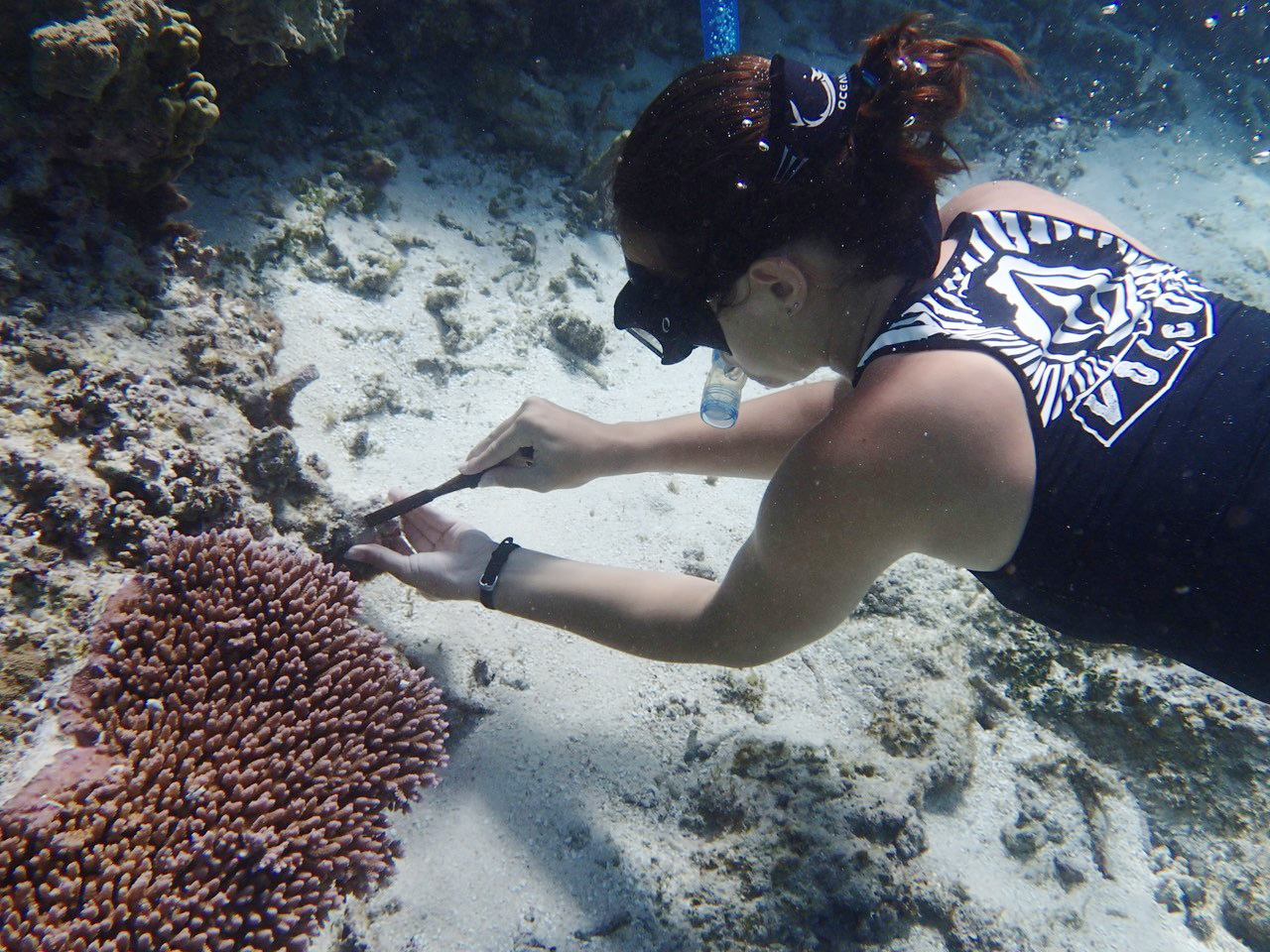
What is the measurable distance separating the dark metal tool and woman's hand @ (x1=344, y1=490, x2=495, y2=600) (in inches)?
3.7

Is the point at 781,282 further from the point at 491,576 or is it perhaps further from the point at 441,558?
the point at 441,558

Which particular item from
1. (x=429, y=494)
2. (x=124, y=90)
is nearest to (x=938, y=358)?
(x=429, y=494)

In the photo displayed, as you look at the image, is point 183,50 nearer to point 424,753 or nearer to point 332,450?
point 332,450

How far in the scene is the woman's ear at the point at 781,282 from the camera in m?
1.51

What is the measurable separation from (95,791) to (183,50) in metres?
2.76

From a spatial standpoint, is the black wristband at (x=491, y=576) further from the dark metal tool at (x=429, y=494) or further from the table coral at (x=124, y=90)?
the table coral at (x=124, y=90)

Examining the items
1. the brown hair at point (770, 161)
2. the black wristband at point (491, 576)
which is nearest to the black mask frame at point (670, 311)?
the brown hair at point (770, 161)

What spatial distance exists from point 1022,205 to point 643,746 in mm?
2125

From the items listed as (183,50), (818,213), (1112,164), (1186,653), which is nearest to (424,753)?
(818,213)

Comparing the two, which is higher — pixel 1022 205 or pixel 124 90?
pixel 1022 205

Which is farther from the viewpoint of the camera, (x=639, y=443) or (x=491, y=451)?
(x=639, y=443)

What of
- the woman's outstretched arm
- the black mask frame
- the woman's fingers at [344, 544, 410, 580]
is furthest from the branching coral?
the black mask frame

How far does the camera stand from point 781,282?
155 centimetres

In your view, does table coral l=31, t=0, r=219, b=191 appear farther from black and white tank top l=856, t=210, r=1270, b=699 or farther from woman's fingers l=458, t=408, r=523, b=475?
black and white tank top l=856, t=210, r=1270, b=699
